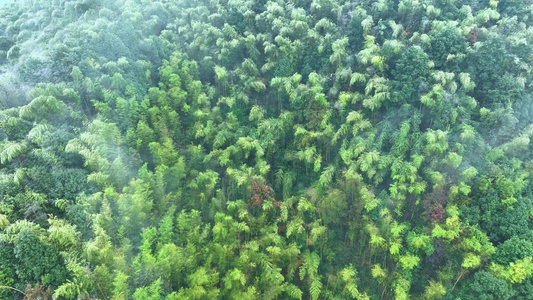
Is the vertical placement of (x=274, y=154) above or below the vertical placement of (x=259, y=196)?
above

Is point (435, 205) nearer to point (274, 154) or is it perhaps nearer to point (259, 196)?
point (259, 196)

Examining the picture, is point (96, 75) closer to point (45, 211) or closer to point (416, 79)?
point (45, 211)

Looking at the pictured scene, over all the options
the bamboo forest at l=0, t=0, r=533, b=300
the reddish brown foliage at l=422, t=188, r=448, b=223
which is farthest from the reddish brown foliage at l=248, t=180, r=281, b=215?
the reddish brown foliage at l=422, t=188, r=448, b=223

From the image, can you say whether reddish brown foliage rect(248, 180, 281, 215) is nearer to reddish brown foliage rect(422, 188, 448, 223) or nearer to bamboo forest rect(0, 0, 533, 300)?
bamboo forest rect(0, 0, 533, 300)

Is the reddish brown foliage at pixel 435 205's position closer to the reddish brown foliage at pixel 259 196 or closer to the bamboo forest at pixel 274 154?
the bamboo forest at pixel 274 154

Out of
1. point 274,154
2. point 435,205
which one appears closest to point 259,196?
point 274,154

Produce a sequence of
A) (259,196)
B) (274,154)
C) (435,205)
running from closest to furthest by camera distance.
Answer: (435,205), (259,196), (274,154)

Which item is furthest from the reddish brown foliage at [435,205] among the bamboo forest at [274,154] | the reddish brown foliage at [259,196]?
Answer: the reddish brown foliage at [259,196]

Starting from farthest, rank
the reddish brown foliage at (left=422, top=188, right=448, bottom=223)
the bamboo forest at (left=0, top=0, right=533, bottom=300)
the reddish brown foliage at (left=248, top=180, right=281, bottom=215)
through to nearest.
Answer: the reddish brown foliage at (left=248, top=180, right=281, bottom=215)
the reddish brown foliage at (left=422, top=188, right=448, bottom=223)
the bamboo forest at (left=0, top=0, right=533, bottom=300)

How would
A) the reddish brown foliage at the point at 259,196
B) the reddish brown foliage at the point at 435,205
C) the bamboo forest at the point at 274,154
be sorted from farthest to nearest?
the reddish brown foliage at the point at 259,196 → the reddish brown foliage at the point at 435,205 → the bamboo forest at the point at 274,154
